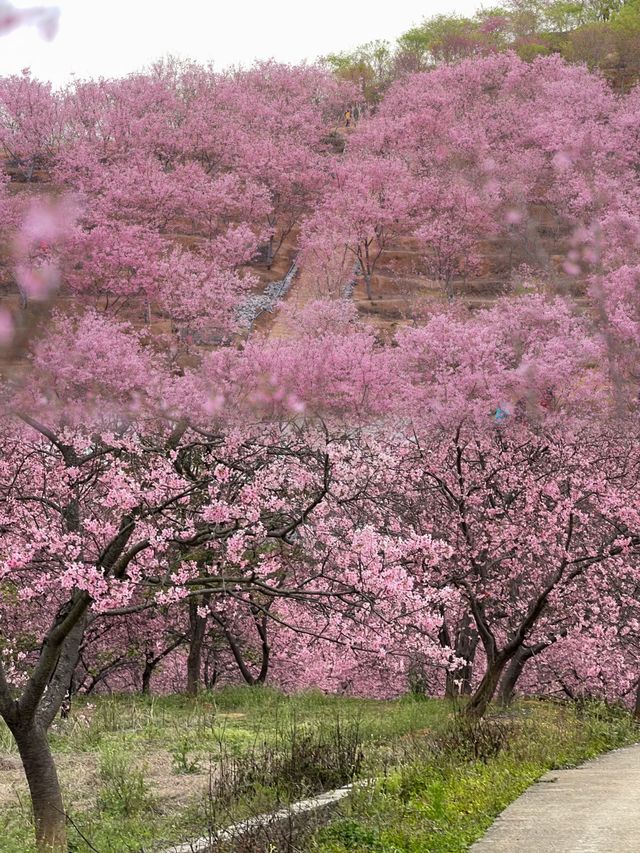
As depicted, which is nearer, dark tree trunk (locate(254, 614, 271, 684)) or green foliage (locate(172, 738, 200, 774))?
green foliage (locate(172, 738, 200, 774))

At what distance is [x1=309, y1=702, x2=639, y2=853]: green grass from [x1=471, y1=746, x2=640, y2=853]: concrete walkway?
0.17 meters

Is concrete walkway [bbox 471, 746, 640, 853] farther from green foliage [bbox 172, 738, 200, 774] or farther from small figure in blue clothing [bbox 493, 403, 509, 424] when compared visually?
small figure in blue clothing [bbox 493, 403, 509, 424]

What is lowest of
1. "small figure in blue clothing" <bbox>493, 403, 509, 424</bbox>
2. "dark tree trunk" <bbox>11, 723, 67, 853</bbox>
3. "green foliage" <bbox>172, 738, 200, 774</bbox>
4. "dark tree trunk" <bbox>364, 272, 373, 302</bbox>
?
"green foliage" <bbox>172, 738, 200, 774</bbox>

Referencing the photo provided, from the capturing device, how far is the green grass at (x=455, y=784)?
729cm

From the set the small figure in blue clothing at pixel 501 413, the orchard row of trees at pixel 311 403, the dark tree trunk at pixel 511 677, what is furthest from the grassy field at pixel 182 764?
the small figure in blue clothing at pixel 501 413

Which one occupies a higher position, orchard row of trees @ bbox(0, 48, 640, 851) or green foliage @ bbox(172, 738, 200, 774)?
orchard row of trees @ bbox(0, 48, 640, 851)

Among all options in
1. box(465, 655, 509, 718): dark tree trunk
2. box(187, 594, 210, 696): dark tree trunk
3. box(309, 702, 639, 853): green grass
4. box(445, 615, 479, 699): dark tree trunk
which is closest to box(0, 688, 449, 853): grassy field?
box(465, 655, 509, 718): dark tree trunk

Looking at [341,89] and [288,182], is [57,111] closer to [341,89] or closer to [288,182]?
[288,182]

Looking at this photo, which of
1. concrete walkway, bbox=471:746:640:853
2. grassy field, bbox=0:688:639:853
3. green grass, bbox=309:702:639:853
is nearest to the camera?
concrete walkway, bbox=471:746:640:853

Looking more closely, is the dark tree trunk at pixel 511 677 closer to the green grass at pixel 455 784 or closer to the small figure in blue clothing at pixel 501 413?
the green grass at pixel 455 784

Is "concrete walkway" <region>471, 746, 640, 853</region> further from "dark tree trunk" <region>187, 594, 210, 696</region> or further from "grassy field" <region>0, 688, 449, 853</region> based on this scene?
"dark tree trunk" <region>187, 594, 210, 696</region>

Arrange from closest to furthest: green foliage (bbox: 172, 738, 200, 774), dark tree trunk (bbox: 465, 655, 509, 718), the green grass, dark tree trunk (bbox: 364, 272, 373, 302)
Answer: the green grass < green foliage (bbox: 172, 738, 200, 774) < dark tree trunk (bbox: 465, 655, 509, 718) < dark tree trunk (bbox: 364, 272, 373, 302)

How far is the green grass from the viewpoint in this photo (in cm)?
729

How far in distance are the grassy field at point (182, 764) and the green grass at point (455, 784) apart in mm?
774
